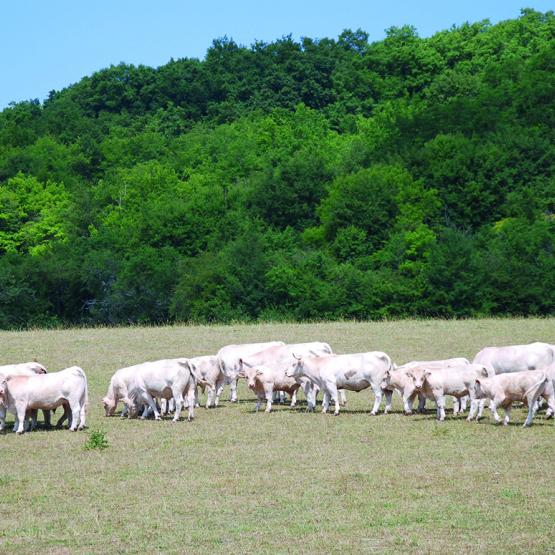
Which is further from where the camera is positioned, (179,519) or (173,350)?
(173,350)

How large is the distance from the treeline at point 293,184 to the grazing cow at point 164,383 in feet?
125

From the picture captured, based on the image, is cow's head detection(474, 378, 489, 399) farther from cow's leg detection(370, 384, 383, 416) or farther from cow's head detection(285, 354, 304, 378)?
cow's head detection(285, 354, 304, 378)

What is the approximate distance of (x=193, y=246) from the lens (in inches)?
3238

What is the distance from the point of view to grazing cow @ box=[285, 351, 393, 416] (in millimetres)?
23734

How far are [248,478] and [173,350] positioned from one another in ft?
68.9

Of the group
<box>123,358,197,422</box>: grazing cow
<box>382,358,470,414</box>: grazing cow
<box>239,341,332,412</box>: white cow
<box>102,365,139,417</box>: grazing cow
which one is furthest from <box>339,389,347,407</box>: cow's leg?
<box>102,365,139,417</box>: grazing cow

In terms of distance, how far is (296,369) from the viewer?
80.3 ft

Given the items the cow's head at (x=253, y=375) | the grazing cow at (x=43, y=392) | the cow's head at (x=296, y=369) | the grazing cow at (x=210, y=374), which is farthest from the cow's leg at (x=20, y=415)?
the cow's head at (x=296, y=369)

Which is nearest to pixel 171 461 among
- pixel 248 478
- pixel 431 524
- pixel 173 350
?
pixel 248 478

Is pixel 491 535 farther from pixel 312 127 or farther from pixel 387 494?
pixel 312 127

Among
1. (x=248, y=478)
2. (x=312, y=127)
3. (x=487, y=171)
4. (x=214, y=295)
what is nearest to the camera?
(x=248, y=478)

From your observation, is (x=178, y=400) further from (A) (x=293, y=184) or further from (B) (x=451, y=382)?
(A) (x=293, y=184)

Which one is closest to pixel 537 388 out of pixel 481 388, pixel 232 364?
pixel 481 388

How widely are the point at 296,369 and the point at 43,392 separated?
5790 millimetres
